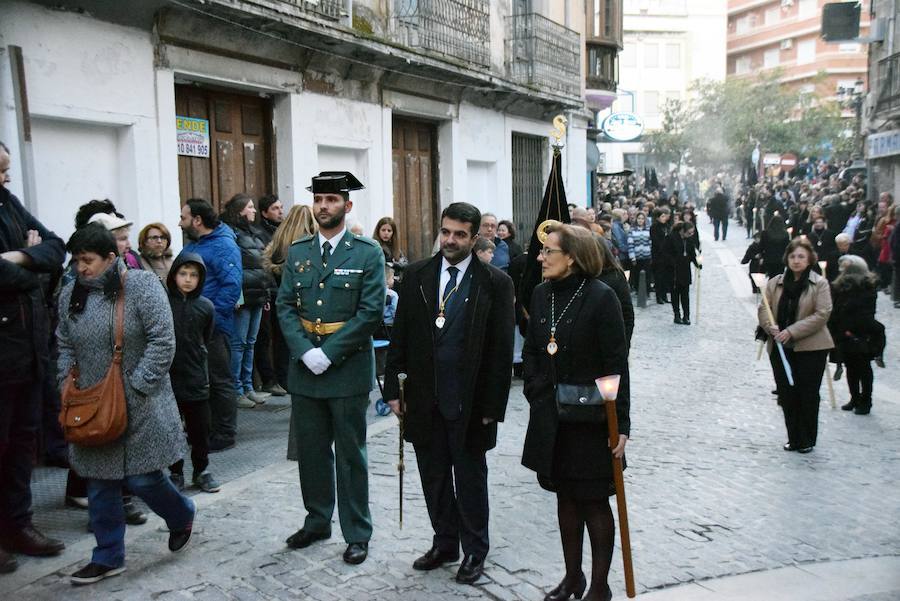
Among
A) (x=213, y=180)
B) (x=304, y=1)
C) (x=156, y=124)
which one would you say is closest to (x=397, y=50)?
(x=304, y=1)

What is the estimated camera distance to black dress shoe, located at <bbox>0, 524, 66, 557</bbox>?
536 cm

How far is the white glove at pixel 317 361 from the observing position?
5.28 metres

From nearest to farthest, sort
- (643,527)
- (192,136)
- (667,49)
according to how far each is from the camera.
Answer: (643,527)
(192,136)
(667,49)

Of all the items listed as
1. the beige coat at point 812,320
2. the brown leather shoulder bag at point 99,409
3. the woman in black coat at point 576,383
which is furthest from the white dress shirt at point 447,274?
the beige coat at point 812,320

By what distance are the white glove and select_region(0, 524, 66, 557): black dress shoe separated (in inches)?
68.2

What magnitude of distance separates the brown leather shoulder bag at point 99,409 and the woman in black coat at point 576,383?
2006 millimetres

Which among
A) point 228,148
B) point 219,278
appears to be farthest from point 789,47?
point 219,278

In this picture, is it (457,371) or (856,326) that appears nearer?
(457,371)

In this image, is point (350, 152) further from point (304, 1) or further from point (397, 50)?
point (304, 1)

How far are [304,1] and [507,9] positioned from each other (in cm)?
826

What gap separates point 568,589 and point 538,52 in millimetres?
16260

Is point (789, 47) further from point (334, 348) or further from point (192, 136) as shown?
point (334, 348)

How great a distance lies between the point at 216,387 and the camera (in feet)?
24.5

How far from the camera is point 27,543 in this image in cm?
537
